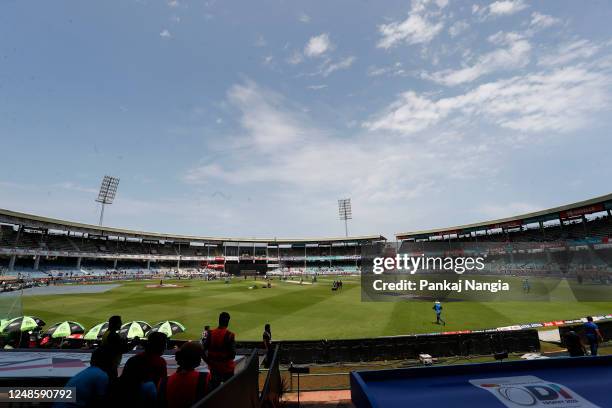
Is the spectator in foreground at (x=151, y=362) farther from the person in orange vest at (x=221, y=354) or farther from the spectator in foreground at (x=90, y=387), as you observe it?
the person in orange vest at (x=221, y=354)

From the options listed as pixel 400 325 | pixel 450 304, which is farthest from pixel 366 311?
pixel 450 304

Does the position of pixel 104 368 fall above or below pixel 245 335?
above

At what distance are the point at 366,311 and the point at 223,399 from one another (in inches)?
936

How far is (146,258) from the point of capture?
8731 centimetres

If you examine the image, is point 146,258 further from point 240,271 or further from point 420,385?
point 420,385

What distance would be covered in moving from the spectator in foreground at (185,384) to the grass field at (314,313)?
14.6 m

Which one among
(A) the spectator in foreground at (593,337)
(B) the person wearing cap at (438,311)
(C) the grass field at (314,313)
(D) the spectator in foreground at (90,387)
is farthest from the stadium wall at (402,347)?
(D) the spectator in foreground at (90,387)

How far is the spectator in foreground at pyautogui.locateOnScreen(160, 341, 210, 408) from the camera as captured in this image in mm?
3375

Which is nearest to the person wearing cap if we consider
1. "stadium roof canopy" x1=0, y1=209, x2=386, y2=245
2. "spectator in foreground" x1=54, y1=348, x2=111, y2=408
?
"spectator in foreground" x1=54, y1=348, x2=111, y2=408

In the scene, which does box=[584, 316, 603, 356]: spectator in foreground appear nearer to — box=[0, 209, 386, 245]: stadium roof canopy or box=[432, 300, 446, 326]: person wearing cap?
box=[432, 300, 446, 326]: person wearing cap

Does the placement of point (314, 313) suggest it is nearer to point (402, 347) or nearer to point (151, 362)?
point (402, 347)

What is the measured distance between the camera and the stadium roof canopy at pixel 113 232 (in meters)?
59.7

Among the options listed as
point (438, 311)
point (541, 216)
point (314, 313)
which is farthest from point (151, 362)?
point (541, 216)

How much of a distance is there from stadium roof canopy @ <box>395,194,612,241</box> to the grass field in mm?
27436
